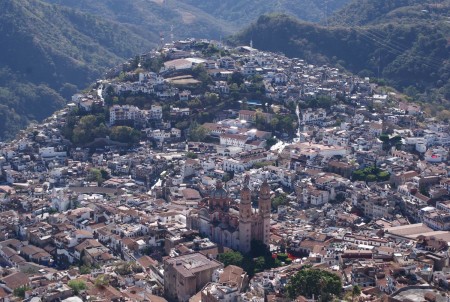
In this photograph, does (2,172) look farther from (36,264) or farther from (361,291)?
(361,291)

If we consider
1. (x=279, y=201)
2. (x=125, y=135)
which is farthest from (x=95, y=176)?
(x=279, y=201)

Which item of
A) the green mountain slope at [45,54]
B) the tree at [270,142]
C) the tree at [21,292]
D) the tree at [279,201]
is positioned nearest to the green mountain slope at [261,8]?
the green mountain slope at [45,54]

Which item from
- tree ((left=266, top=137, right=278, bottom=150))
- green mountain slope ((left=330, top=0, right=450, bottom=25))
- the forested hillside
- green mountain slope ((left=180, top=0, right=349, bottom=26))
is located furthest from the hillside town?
green mountain slope ((left=180, top=0, right=349, bottom=26))

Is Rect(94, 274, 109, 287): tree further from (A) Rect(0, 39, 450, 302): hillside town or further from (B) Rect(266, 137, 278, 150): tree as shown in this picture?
(B) Rect(266, 137, 278, 150): tree

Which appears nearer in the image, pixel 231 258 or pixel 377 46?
pixel 231 258

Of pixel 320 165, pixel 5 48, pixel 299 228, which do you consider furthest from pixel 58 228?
pixel 5 48

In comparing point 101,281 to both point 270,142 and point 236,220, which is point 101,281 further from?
point 270,142

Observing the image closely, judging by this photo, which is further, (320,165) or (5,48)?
(5,48)
